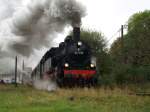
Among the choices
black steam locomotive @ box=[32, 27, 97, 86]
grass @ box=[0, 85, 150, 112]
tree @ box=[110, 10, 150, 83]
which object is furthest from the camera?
tree @ box=[110, 10, 150, 83]

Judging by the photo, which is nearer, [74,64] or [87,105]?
[87,105]

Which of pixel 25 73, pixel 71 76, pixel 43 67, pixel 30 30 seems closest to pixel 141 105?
pixel 71 76

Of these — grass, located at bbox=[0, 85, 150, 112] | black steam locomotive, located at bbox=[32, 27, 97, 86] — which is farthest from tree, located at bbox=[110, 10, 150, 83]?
grass, located at bbox=[0, 85, 150, 112]

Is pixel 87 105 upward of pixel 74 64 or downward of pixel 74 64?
downward

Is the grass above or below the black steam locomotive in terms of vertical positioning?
below

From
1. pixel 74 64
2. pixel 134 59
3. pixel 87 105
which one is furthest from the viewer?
pixel 134 59

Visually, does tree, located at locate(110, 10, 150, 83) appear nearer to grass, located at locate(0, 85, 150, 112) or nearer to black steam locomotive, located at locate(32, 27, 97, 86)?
black steam locomotive, located at locate(32, 27, 97, 86)

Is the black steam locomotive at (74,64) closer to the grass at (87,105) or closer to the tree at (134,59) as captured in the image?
the grass at (87,105)

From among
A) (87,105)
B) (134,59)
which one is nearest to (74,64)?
(87,105)

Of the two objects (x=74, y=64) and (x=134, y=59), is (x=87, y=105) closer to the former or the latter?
(x=74, y=64)

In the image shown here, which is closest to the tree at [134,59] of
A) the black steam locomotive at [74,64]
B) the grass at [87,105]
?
the black steam locomotive at [74,64]

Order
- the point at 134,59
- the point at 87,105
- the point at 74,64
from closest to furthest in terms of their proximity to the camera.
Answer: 1. the point at 87,105
2. the point at 74,64
3. the point at 134,59

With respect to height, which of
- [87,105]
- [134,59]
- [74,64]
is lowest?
[87,105]

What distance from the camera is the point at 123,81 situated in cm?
3703
